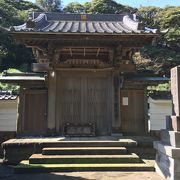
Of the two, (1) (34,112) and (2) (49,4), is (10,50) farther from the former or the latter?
(2) (49,4)

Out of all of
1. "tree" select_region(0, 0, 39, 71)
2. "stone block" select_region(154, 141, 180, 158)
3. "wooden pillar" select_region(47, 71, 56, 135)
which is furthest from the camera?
"tree" select_region(0, 0, 39, 71)

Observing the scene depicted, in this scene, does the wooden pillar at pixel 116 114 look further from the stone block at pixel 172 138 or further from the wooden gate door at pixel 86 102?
the stone block at pixel 172 138

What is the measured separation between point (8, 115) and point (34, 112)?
103cm

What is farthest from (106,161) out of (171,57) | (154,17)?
(154,17)

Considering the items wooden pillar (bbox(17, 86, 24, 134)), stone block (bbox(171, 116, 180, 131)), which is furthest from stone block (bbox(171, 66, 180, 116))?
wooden pillar (bbox(17, 86, 24, 134))

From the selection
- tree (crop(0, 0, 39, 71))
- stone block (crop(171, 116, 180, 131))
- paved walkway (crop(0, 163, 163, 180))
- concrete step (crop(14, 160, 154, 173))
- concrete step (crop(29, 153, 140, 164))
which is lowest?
paved walkway (crop(0, 163, 163, 180))

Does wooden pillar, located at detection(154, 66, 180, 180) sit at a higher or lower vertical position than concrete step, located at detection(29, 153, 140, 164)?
higher

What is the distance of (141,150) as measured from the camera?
34.0 feet

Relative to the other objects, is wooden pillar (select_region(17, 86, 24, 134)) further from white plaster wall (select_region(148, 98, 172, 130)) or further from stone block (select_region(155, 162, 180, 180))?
stone block (select_region(155, 162, 180, 180))

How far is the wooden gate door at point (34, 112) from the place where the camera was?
12352 millimetres

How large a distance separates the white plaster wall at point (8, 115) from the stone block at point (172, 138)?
682 cm

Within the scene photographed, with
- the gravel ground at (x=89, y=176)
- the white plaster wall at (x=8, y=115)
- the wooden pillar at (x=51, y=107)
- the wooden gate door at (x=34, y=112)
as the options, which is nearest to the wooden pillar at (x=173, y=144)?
the gravel ground at (x=89, y=176)

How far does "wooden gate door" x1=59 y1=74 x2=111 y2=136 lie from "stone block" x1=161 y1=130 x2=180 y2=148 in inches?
191

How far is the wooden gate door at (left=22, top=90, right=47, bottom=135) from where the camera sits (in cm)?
1235
